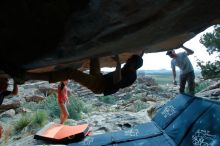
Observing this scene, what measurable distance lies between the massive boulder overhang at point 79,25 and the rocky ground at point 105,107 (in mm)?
5819

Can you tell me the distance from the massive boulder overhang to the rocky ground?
582cm

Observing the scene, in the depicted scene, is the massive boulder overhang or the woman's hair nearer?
the massive boulder overhang

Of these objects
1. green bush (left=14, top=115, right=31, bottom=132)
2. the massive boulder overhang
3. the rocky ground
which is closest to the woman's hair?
the massive boulder overhang

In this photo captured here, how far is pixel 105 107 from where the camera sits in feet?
60.4

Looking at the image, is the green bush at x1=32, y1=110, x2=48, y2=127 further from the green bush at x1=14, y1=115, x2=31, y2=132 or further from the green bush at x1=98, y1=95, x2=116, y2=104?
the green bush at x1=98, y1=95, x2=116, y2=104

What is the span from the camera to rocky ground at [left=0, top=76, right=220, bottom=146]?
30.5ft

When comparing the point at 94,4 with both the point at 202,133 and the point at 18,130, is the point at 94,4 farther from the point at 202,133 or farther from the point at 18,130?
the point at 18,130

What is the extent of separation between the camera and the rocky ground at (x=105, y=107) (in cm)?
930

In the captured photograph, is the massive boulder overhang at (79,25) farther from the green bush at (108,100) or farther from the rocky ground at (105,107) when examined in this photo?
the green bush at (108,100)

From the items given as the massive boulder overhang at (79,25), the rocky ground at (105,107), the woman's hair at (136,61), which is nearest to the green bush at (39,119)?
the rocky ground at (105,107)

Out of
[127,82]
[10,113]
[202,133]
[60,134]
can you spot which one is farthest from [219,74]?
[127,82]

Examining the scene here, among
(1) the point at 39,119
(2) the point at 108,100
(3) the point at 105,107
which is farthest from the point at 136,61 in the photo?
(2) the point at 108,100

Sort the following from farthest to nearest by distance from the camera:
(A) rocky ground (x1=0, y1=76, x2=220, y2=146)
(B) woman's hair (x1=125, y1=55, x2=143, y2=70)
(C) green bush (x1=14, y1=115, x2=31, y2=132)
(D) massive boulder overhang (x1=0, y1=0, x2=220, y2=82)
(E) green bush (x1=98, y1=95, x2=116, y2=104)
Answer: (E) green bush (x1=98, y1=95, x2=116, y2=104), (C) green bush (x1=14, y1=115, x2=31, y2=132), (A) rocky ground (x1=0, y1=76, x2=220, y2=146), (B) woman's hair (x1=125, y1=55, x2=143, y2=70), (D) massive boulder overhang (x1=0, y1=0, x2=220, y2=82)

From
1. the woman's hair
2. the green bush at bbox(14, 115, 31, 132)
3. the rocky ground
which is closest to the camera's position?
the woman's hair
